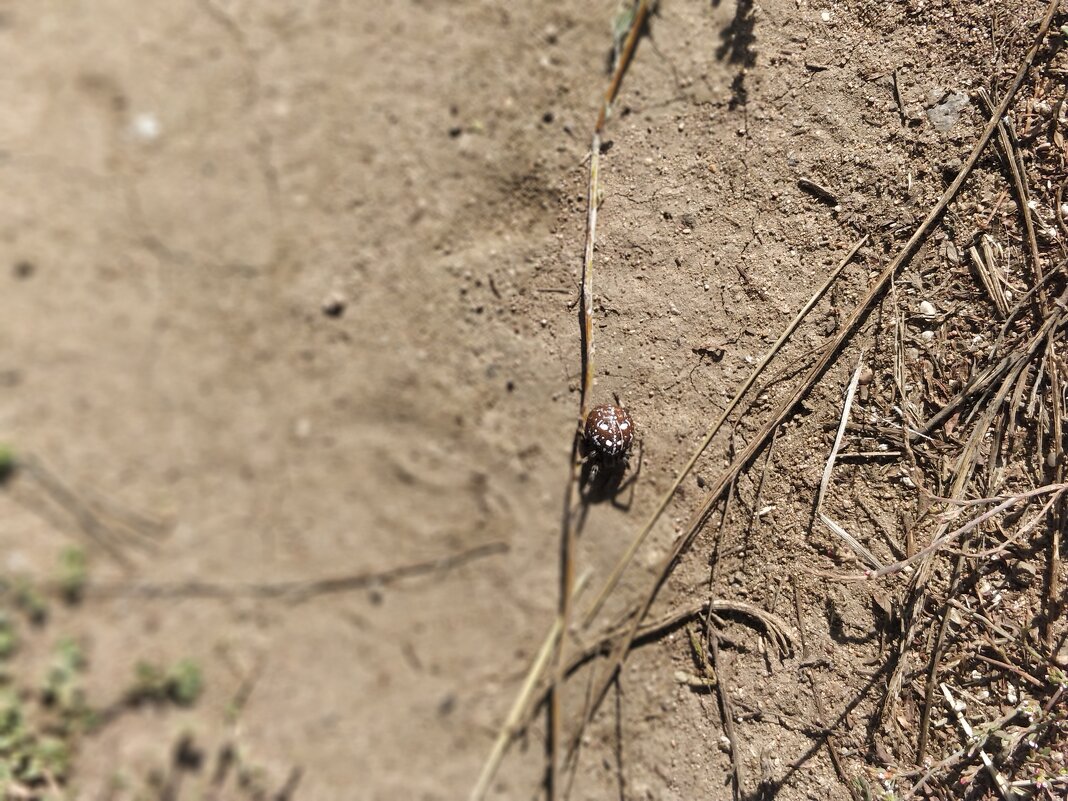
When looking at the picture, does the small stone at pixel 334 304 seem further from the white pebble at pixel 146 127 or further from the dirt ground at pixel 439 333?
the white pebble at pixel 146 127

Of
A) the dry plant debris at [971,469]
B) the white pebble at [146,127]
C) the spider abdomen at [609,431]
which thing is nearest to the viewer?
the dry plant debris at [971,469]

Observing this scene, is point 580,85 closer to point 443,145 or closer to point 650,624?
point 443,145

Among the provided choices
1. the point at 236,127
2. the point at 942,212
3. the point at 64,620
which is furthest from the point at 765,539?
the point at 64,620

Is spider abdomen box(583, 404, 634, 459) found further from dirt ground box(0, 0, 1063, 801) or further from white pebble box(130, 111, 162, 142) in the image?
white pebble box(130, 111, 162, 142)

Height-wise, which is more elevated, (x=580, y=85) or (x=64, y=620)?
(x=580, y=85)

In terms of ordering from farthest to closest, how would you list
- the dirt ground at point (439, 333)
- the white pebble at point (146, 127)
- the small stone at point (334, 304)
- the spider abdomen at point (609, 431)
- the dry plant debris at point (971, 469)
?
the white pebble at point (146, 127) → the small stone at point (334, 304) → the spider abdomen at point (609, 431) → the dirt ground at point (439, 333) → the dry plant debris at point (971, 469)

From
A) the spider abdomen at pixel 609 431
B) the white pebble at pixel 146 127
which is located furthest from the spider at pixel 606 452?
the white pebble at pixel 146 127

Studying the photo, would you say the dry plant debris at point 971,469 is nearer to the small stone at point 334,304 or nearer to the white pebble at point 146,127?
the small stone at point 334,304

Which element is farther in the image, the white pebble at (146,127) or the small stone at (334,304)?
the white pebble at (146,127)

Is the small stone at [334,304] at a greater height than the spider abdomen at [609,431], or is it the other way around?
the spider abdomen at [609,431]
